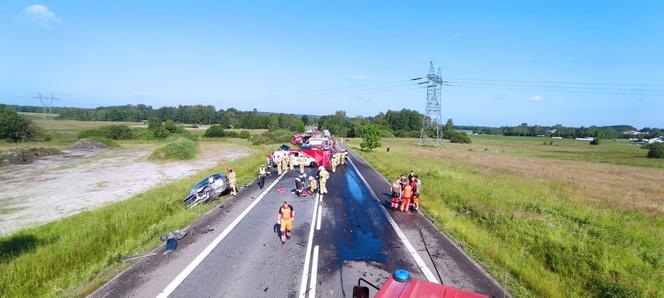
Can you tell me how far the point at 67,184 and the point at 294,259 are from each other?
24.9m

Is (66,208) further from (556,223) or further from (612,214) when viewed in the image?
(612,214)

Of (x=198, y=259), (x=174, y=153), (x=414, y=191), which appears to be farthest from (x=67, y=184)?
(x=414, y=191)

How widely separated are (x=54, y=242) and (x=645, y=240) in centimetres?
2000

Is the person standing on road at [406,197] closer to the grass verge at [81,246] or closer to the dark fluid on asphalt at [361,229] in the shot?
the dark fluid on asphalt at [361,229]

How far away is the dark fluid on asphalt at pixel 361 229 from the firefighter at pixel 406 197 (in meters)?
1.06

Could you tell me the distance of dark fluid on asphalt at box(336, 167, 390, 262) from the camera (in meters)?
10.1

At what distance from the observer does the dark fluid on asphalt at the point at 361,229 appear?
33.1ft

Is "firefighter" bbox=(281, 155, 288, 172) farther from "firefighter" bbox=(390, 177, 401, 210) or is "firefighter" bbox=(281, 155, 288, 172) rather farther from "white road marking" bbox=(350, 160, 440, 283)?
"firefighter" bbox=(390, 177, 401, 210)

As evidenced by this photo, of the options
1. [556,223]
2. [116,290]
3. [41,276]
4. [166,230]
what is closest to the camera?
[116,290]

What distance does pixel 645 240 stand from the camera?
1134 cm

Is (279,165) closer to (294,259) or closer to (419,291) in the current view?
(294,259)

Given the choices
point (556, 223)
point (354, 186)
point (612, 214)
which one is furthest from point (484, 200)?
point (354, 186)

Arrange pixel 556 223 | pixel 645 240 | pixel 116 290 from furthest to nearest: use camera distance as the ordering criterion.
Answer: pixel 556 223, pixel 645 240, pixel 116 290

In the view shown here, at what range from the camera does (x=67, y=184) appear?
2578cm
